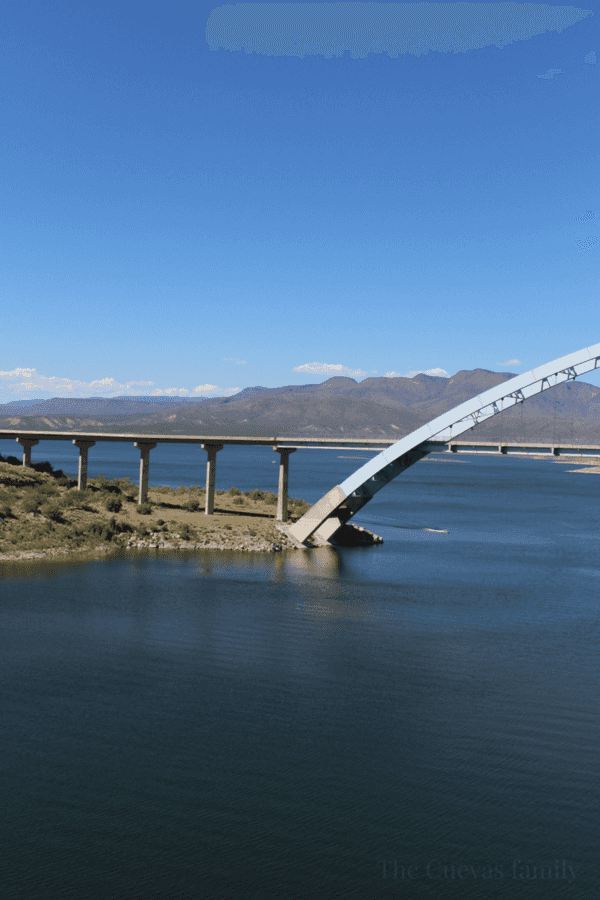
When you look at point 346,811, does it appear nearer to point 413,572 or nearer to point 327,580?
point 327,580

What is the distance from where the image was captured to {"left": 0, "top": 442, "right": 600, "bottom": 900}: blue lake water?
47.0 feet

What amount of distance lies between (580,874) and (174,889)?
23.1ft

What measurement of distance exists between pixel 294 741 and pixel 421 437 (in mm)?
33447

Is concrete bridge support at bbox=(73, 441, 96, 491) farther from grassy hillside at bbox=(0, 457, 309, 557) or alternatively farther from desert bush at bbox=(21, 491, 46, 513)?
desert bush at bbox=(21, 491, 46, 513)

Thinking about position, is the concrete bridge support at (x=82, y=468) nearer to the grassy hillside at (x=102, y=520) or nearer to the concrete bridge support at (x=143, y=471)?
the grassy hillside at (x=102, y=520)

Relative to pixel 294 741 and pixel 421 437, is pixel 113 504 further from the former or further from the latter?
pixel 294 741

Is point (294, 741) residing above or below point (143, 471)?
below

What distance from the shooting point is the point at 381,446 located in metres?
59.0

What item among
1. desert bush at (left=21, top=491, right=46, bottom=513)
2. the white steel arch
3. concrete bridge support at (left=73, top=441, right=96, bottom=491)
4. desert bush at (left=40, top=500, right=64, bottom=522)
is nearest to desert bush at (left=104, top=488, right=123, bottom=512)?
concrete bridge support at (left=73, top=441, right=96, bottom=491)

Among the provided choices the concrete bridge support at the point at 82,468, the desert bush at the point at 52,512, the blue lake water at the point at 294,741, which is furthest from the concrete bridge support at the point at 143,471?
the blue lake water at the point at 294,741

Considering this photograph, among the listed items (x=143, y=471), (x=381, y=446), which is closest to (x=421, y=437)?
(x=381, y=446)

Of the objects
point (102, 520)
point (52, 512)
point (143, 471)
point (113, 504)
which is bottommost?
point (102, 520)

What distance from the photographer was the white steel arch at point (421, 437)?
4644 cm

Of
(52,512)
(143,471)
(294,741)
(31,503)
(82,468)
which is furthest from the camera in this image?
(143,471)
